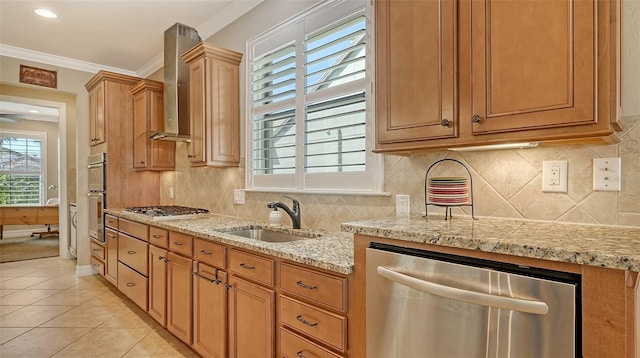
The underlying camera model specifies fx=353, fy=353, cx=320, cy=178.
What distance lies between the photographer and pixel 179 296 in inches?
99.0

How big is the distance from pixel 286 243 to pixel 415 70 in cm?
103

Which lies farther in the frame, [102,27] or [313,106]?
[102,27]

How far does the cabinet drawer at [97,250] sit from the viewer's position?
4.10 metres

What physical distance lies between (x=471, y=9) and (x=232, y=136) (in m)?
2.22

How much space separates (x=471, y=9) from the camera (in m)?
1.31

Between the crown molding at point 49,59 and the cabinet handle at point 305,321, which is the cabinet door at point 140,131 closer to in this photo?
the crown molding at point 49,59

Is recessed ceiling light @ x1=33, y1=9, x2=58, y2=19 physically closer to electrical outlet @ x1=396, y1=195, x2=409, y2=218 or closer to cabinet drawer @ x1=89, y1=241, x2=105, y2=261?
cabinet drawer @ x1=89, y1=241, x2=105, y2=261

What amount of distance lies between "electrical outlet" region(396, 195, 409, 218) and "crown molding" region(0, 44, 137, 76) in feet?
15.4

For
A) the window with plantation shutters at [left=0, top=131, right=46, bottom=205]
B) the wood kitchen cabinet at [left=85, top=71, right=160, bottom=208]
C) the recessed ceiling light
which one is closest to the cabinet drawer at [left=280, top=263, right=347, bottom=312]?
the wood kitchen cabinet at [left=85, top=71, right=160, bottom=208]

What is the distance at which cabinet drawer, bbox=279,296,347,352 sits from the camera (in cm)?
142

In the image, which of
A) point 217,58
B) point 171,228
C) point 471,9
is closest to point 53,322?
point 171,228

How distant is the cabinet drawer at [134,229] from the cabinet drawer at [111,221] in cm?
14

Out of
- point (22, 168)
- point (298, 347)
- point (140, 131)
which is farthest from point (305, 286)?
point (22, 168)

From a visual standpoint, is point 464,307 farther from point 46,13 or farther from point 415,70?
point 46,13
